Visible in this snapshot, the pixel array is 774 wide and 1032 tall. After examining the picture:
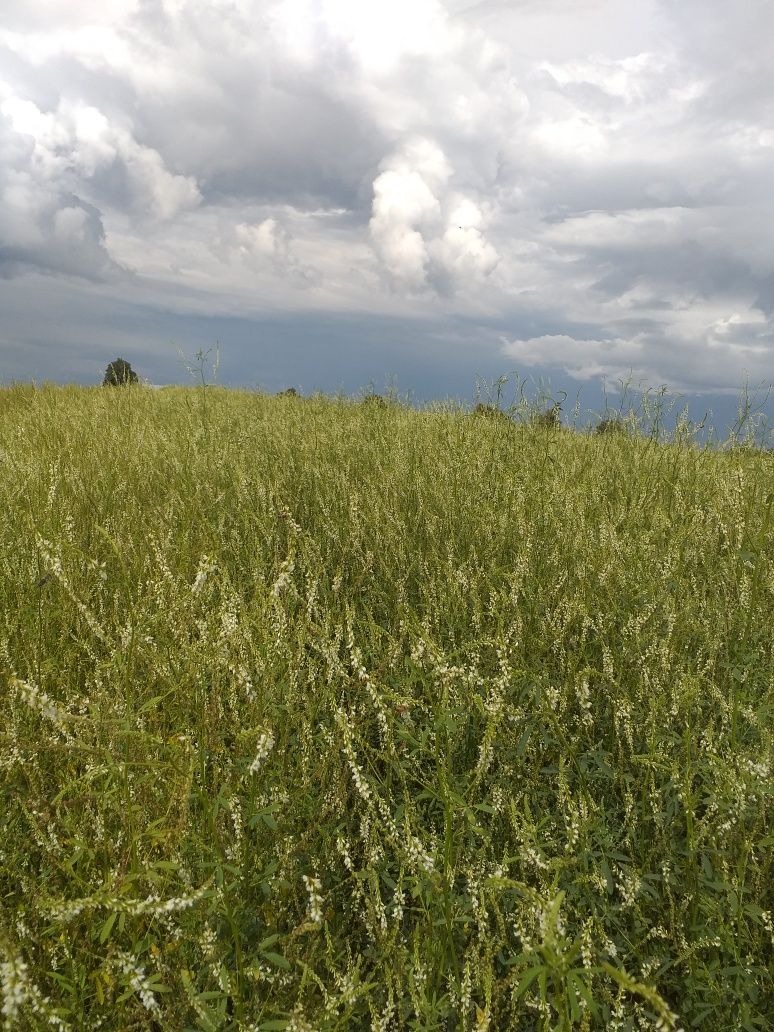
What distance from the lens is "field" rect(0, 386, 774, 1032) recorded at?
5.70 ft

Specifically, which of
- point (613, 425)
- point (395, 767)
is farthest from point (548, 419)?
point (395, 767)

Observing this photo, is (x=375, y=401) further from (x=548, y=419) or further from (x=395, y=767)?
(x=395, y=767)

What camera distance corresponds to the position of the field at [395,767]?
1.74 meters

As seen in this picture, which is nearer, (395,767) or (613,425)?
(395,767)

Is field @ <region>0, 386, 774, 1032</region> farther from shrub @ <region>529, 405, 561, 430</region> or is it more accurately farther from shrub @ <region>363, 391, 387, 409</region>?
shrub @ <region>363, 391, 387, 409</region>

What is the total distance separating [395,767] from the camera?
2.34m

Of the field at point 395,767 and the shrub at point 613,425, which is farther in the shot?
the shrub at point 613,425

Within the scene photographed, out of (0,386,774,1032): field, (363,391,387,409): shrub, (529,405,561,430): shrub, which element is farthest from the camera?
(363,391,387,409): shrub

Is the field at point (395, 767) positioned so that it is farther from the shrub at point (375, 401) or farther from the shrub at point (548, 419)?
the shrub at point (375, 401)

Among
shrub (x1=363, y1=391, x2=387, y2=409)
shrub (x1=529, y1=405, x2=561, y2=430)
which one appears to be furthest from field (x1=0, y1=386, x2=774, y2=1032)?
shrub (x1=363, y1=391, x2=387, y2=409)

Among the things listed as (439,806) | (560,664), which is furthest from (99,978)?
(560,664)

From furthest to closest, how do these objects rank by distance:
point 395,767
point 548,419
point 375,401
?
point 375,401 → point 548,419 → point 395,767

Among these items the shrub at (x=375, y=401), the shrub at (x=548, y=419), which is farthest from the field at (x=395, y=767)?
the shrub at (x=375, y=401)

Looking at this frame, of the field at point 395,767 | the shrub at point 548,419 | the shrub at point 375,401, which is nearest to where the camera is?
the field at point 395,767
